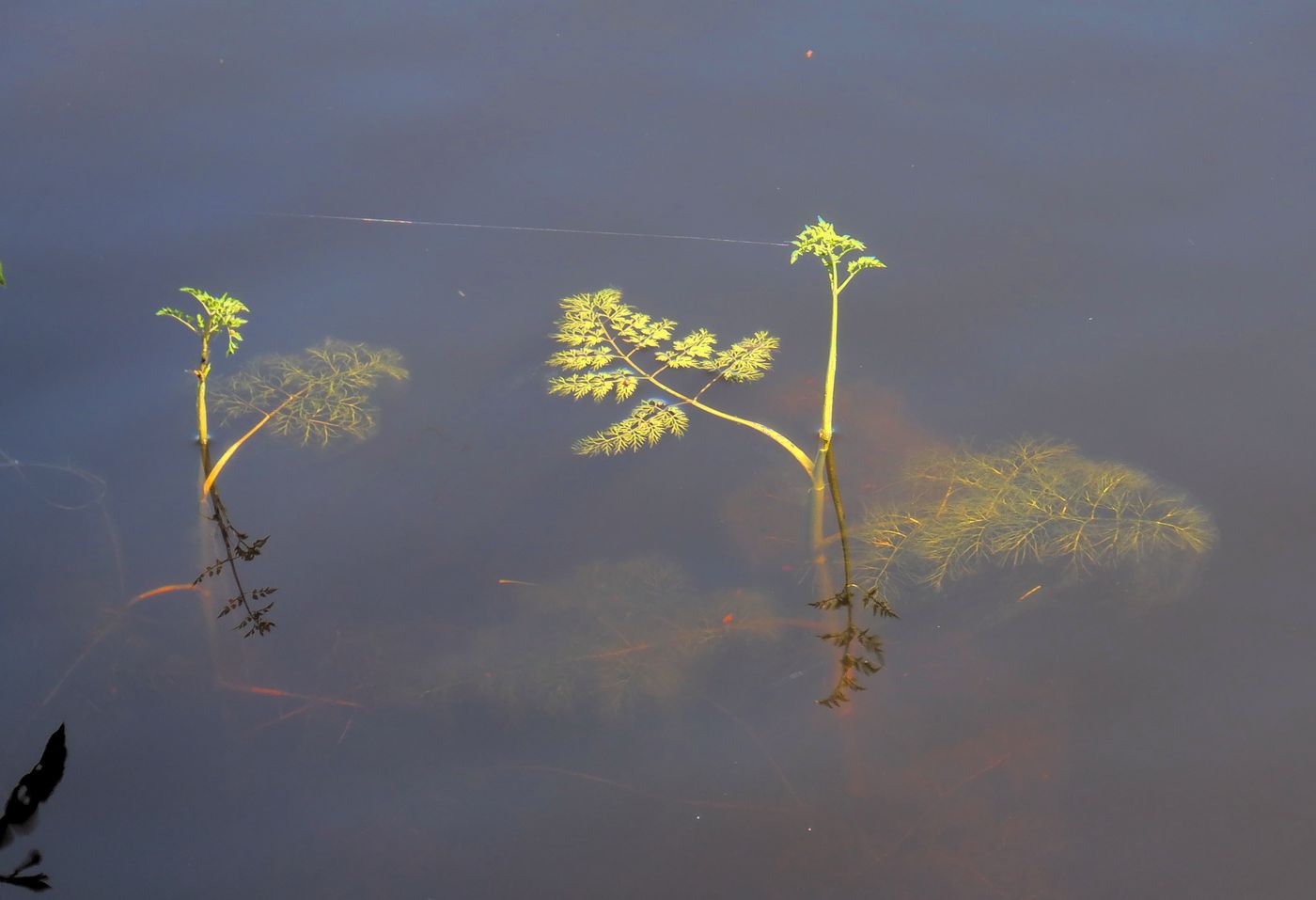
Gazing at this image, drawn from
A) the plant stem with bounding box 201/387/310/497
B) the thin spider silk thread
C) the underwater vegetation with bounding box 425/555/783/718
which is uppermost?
the thin spider silk thread

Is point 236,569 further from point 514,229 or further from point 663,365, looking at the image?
point 514,229

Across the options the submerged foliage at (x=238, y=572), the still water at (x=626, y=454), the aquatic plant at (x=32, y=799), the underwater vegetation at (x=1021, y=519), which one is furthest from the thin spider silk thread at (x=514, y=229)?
the aquatic plant at (x=32, y=799)

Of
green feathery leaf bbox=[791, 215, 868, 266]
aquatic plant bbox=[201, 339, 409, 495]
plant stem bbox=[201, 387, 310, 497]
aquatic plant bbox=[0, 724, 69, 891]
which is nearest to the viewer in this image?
aquatic plant bbox=[0, 724, 69, 891]

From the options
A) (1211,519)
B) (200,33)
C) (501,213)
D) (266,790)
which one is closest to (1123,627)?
(1211,519)

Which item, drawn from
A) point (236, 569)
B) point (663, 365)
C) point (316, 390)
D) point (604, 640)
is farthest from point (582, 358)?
point (236, 569)

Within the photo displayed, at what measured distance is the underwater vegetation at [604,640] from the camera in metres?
3.21

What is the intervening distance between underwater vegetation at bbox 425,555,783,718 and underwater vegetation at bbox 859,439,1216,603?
1.47 ft

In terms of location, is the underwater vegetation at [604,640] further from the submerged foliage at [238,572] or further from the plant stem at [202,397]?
the plant stem at [202,397]

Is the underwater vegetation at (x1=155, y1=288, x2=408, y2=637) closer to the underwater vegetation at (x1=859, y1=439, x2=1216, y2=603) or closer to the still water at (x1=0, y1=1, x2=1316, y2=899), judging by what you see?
the still water at (x1=0, y1=1, x2=1316, y2=899)

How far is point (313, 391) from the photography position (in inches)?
155

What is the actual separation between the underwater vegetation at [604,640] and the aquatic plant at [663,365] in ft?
1.33

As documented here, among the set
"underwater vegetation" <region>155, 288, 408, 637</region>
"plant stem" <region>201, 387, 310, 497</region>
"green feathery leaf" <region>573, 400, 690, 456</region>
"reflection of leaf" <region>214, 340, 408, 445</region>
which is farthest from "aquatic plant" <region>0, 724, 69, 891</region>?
"green feathery leaf" <region>573, 400, 690, 456</region>

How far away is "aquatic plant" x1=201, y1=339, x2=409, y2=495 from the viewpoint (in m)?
3.86

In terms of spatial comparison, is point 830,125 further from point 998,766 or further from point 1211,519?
point 998,766
